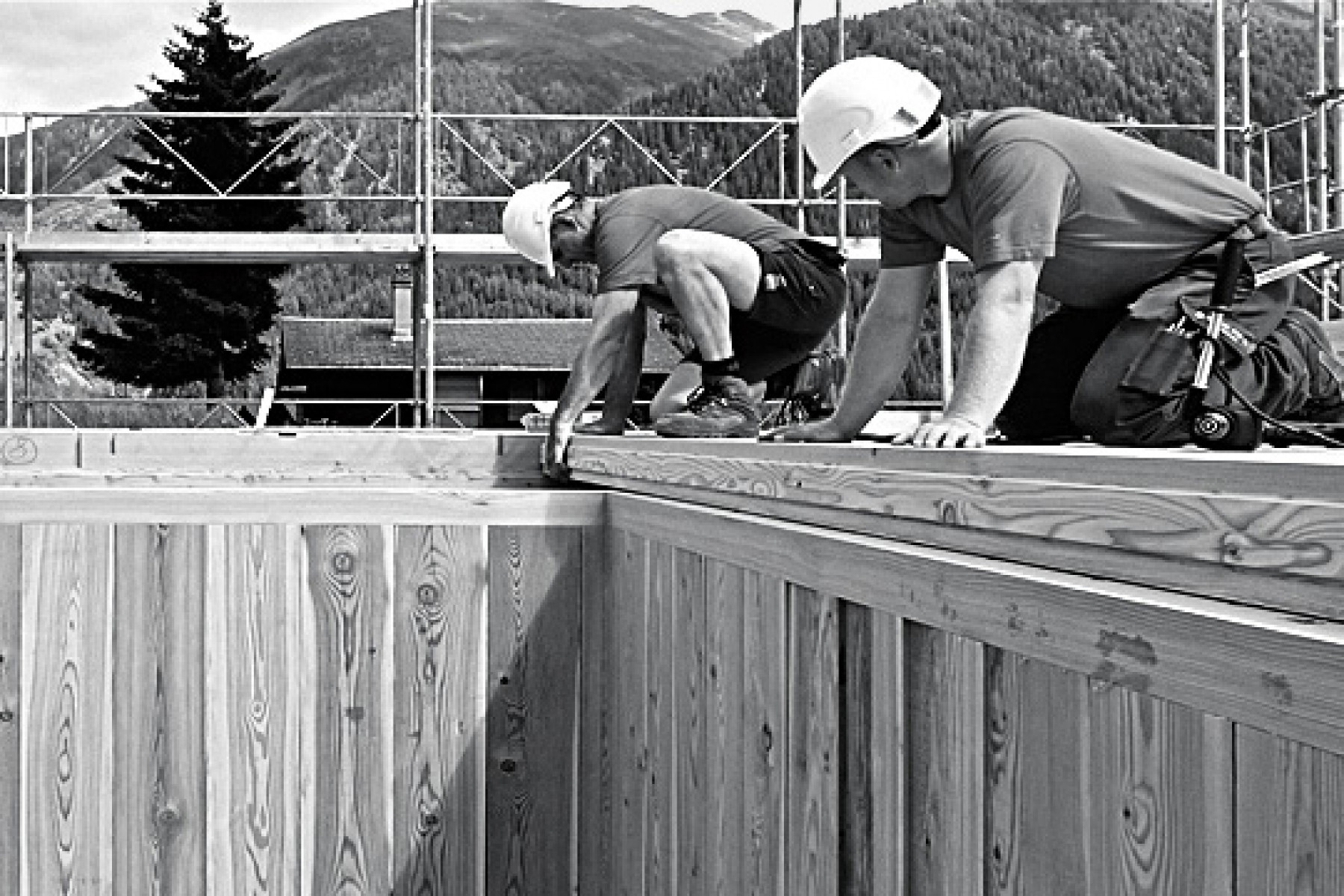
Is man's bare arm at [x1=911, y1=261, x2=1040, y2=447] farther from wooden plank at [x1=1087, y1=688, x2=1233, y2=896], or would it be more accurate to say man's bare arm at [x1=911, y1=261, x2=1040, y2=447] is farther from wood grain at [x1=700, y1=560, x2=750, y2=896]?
wooden plank at [x1=1087, y1=688, x2=1233, y2=896]

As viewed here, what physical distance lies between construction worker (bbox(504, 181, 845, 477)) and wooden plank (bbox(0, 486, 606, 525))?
76cm

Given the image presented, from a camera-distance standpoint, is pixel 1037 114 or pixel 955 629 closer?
pixel 955 629

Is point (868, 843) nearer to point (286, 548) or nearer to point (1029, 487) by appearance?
point (1029, 487)

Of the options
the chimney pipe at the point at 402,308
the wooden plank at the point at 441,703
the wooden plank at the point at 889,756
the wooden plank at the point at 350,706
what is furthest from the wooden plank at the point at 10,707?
the chimney pipe at the point at 402,308

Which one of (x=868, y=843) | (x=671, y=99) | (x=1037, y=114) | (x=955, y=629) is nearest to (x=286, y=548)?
(x=1037, y=114)

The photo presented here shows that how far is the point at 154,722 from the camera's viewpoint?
3496 mm

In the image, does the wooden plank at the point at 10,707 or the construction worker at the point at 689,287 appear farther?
the construction worker at the point at 689,287

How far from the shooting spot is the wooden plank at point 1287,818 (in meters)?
1.04

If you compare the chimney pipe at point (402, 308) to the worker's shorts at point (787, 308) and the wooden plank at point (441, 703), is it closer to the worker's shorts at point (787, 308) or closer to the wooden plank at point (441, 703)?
the worker's shorts at point (787, 308)

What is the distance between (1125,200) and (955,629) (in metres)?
1.92

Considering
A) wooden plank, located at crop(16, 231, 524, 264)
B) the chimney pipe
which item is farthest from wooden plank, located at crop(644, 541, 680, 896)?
the chimney pipe

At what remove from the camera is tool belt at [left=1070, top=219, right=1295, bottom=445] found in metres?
3.36

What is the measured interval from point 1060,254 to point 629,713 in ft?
3.61

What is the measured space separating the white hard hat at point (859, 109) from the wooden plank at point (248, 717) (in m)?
1.27
